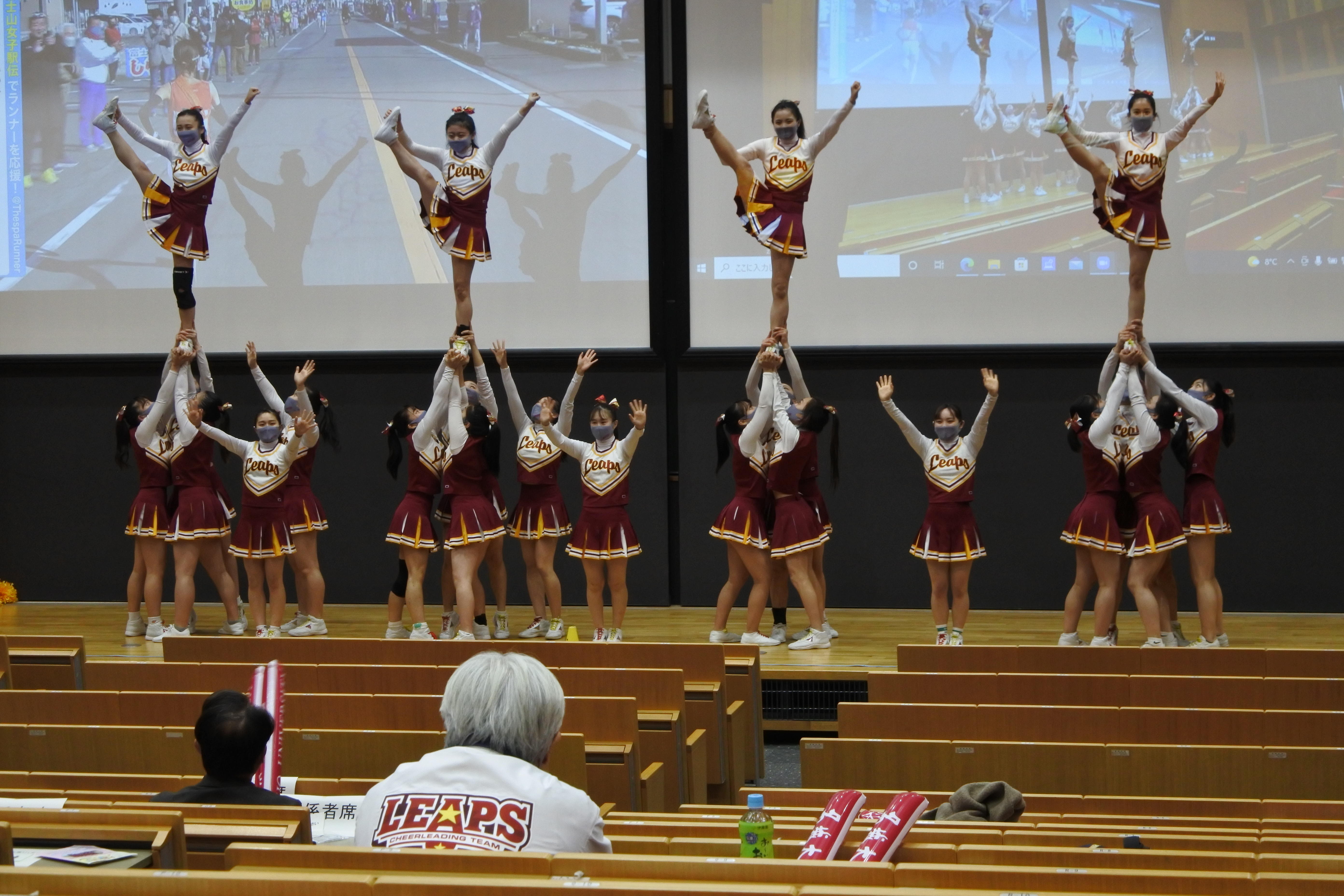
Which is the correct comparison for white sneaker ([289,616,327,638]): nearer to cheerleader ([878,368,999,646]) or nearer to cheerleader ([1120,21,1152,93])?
cheerleader ([878,368,999,646])

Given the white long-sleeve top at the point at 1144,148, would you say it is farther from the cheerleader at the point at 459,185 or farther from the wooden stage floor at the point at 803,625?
the cheerleader at the point at 459,185

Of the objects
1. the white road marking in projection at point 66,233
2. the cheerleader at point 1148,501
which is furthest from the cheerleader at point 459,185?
the cheerleader at point 1148,501

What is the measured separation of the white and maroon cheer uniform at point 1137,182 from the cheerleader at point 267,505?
190 inches

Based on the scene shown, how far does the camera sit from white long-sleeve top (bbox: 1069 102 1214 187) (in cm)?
747

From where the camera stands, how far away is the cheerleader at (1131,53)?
9344 millimetres

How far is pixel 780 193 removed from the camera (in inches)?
310

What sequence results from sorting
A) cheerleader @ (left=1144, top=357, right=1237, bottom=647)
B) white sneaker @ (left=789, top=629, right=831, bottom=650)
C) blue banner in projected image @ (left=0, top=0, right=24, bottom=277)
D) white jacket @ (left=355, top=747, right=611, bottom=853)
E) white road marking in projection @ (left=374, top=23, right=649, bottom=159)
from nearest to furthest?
1. white jacket @ (left=355, top=747, right=611, bottom=853)
2. cheerleader @ (left=1144, top=357, right=1237, bottom=647)
3. white sneaker @ (left=789, top=629, right=831, bottom=650)
4. white road marking in projection @ (left=374, top=23, right=649, bottom=159)
5. blue banner in projected image @ (left=0, top=0, right=24, bottom=277)

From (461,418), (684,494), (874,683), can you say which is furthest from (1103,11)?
(874,683)

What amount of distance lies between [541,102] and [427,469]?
3330 millimetres

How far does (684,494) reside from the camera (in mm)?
9852

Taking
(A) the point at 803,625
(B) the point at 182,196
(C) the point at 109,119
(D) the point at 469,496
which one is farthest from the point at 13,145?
(A) the point at 803,625

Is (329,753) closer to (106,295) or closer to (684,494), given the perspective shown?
(684,494)

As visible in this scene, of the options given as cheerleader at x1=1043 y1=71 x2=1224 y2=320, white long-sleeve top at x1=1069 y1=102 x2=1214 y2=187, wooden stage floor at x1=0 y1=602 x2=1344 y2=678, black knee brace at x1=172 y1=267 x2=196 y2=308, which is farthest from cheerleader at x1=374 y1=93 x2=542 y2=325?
white long-sleeve top at x1=1069 y1=102 x2=1214 y2=187

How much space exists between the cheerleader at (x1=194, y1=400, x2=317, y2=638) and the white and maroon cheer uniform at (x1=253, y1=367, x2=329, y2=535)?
4 centimetres
